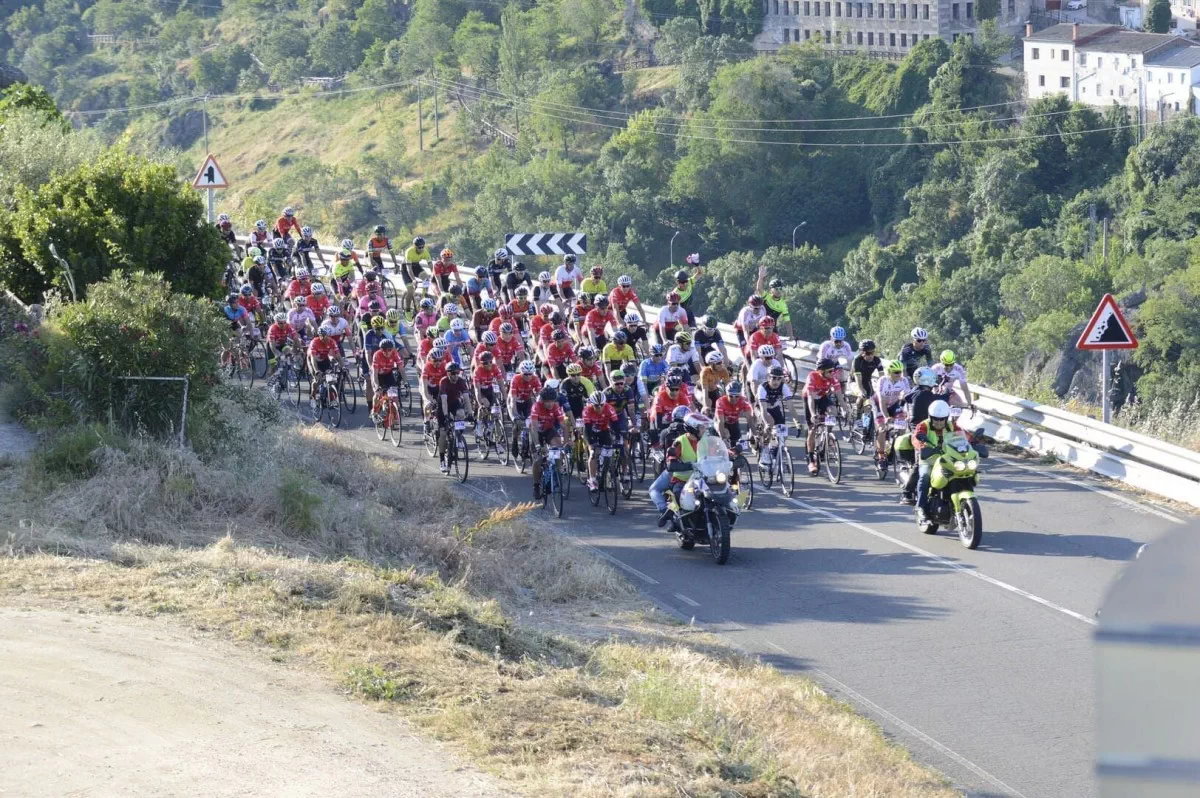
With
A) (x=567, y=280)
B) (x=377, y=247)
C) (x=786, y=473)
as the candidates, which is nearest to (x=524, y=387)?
(x=786, y=473)

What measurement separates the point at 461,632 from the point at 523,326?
14.3m

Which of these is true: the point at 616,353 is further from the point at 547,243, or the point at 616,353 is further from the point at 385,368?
the point at 547,243

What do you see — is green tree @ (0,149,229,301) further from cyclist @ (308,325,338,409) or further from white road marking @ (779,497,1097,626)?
white road marking @ (779,497,1097,626)

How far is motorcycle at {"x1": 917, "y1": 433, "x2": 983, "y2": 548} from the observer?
17.0 meters

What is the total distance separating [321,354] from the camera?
80.6ft

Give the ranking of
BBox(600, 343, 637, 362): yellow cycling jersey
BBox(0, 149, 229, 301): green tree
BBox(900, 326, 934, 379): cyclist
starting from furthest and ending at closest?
BBox(600, 343, 637, 362): yellow cycling jersey, BBox(0, 149, 229, 301): green tree, BBox(900, 326, 934, 379): cyclist

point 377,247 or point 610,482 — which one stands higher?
point 377,247

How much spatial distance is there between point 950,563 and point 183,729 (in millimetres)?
9540

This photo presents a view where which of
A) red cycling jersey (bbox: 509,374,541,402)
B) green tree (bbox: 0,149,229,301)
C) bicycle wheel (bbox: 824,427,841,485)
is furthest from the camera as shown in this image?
green tree (bbox: 0,149,229,301)

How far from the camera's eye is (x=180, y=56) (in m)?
120

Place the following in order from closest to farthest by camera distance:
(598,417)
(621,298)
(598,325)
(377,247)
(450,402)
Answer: (598,417) → (450,402) → (598,325) → (621,298) → (377,247)

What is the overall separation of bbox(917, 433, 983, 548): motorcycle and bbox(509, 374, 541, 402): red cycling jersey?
5.61 m

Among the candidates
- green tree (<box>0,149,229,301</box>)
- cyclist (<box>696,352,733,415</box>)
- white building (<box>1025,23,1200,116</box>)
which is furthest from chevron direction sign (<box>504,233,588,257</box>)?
white building (<box>1025,23,1200,116</box>)

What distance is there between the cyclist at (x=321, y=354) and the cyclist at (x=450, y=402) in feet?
13.0
